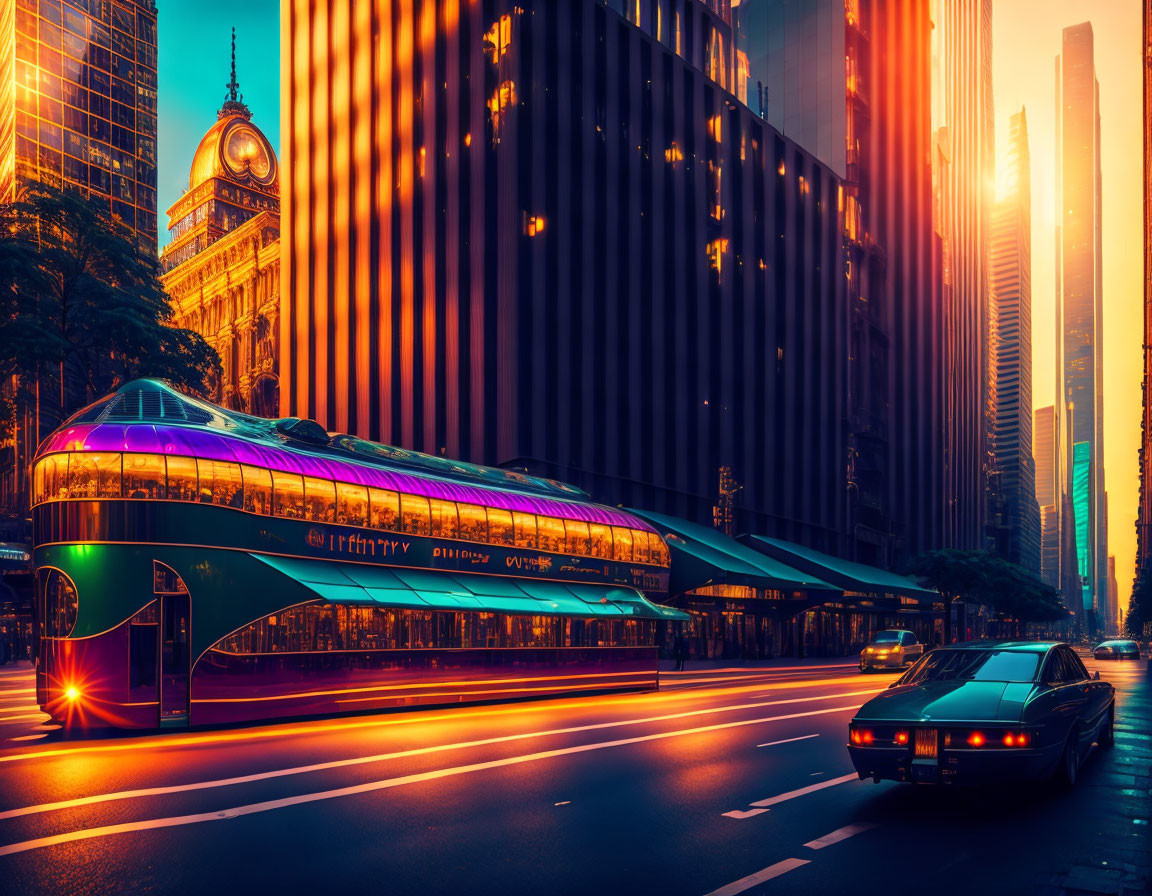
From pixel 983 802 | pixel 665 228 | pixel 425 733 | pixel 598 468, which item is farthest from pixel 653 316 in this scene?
pixel 983 802

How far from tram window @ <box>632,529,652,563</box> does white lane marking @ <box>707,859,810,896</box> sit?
2498cm

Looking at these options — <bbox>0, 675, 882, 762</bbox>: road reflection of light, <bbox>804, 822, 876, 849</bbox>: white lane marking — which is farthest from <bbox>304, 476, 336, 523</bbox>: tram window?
<bbox>804, 822, 876, 849</bbox>: white lane marking

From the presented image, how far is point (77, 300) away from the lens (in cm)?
4256

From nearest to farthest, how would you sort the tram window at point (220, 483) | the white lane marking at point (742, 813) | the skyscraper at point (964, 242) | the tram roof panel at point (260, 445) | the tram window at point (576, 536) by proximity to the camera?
the white lane marking at point (742, 813) → the tram roof panel at point (260, 445) → the tram window at point (220, 483) → the tram window at point (576, 536) → the skyscraper at point (964, 242)

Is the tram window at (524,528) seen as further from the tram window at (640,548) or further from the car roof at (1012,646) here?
the car roof at (1012,646)

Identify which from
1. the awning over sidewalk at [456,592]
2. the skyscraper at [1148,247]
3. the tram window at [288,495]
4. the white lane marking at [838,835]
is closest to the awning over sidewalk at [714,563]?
the awning over sidewalk at [456,592]

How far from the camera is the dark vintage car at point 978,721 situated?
1004 cm

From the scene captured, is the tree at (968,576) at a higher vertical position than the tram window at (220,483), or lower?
lower

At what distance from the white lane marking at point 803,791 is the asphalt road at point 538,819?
0.05 meters

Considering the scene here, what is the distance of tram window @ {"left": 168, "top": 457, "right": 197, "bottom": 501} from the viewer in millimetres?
19484

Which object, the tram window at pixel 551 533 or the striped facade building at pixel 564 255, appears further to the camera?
the striped facade building at pixel 564 255

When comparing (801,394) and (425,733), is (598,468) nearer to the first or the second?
(801,394)

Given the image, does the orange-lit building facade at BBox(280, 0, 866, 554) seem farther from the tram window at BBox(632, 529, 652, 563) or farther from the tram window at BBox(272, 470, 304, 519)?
the tram window at BBox(272, 470, 304, 519)

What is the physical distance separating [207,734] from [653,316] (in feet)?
134
